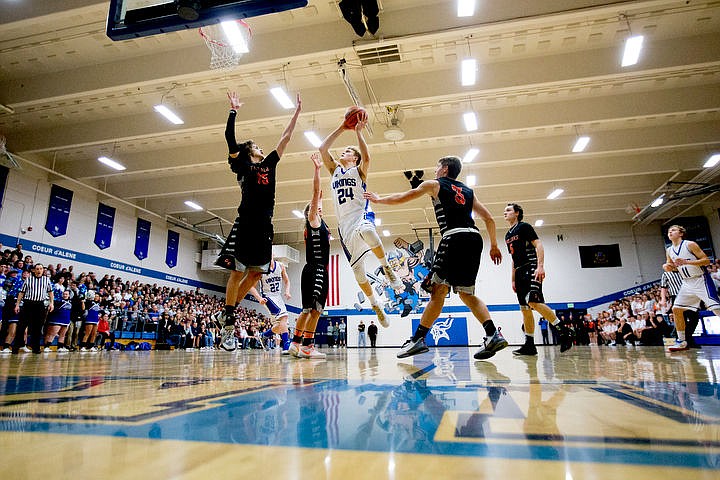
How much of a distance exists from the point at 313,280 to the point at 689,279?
14.9 feet

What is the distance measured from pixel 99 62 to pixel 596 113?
36.5 feet

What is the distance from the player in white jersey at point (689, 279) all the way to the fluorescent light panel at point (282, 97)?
7.01 meters

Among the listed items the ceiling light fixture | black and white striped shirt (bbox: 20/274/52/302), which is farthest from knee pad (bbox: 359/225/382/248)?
the ceiling light fixture

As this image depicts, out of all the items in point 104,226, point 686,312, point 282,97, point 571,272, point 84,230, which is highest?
point 282,97

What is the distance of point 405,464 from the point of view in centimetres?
51

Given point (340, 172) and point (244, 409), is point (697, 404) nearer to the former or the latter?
point (244, 409)

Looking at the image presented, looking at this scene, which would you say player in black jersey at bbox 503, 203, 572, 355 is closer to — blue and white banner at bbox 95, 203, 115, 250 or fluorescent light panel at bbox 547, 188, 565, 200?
fluorescent light panel at bbox 547, 188, 565, 200

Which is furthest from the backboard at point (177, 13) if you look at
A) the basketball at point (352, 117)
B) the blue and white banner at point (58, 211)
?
the blue and white banner at point (58, 211)

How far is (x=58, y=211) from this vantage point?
13.1 meters

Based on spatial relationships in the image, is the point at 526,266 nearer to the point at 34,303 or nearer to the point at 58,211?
the point at 34,303

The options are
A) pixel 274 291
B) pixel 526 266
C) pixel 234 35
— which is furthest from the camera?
pixel 234 35

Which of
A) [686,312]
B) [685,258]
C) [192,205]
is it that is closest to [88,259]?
[192,205]

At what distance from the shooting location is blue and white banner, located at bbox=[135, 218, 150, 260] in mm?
16219

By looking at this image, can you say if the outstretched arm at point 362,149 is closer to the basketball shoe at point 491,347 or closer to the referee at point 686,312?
the basketball shoe at point 491,347
